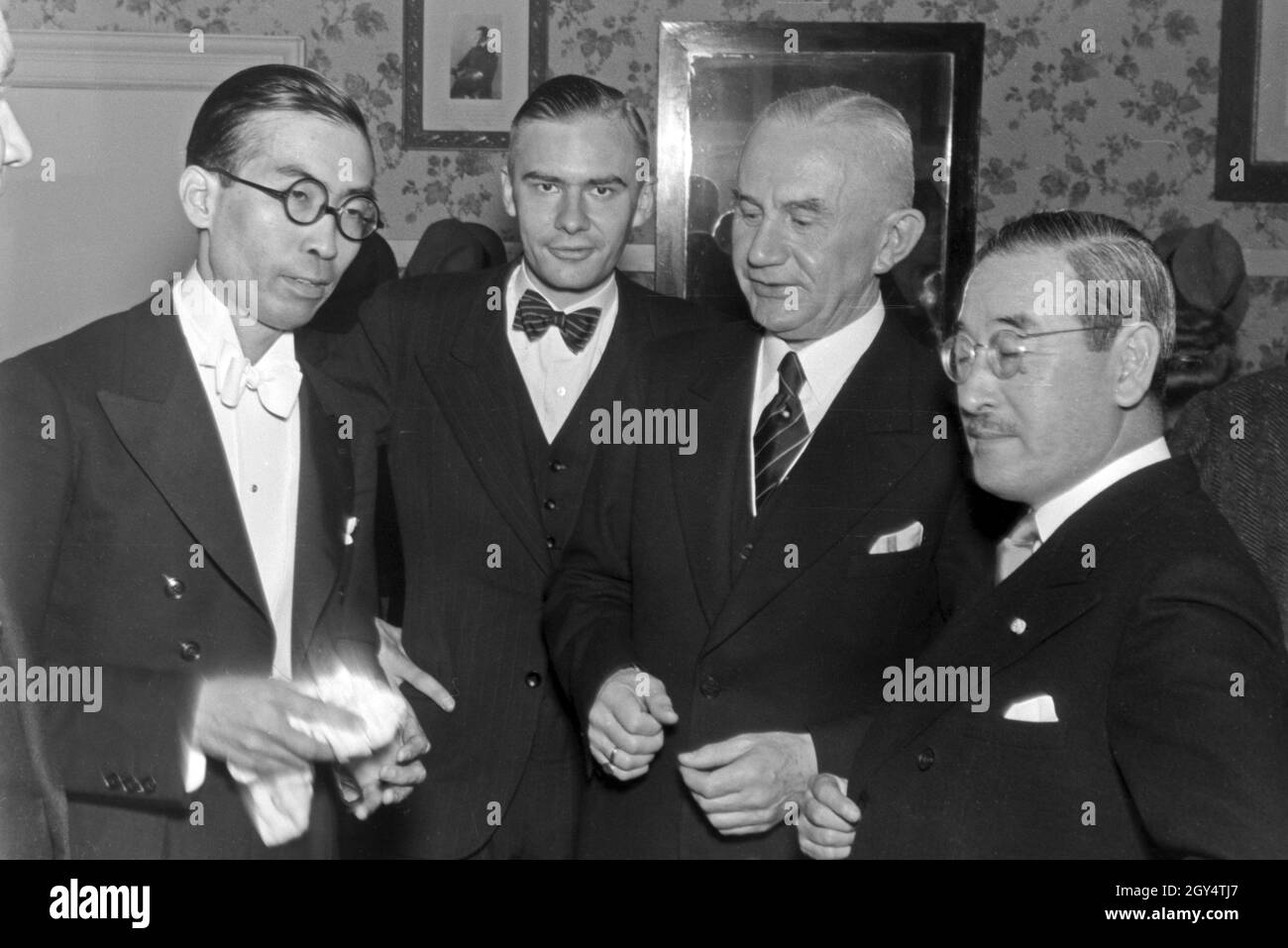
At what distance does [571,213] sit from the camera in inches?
62.3

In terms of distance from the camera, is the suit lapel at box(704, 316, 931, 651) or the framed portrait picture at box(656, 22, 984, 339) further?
the framed portrait picture at box(656, 22, 984, 339)

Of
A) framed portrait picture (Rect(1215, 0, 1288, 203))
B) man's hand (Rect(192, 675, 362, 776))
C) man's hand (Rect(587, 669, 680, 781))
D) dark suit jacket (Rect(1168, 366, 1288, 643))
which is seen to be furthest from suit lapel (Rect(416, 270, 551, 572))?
framed portrait picture (Rect(1215, 0, 1288, 203))

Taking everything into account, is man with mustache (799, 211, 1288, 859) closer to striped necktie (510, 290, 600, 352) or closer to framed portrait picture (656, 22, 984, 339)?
framed portrait picture (656, 22, 984, 339)

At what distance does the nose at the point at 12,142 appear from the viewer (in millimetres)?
1467

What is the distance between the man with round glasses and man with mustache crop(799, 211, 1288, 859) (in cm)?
66

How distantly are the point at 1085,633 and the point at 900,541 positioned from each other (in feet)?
1.03

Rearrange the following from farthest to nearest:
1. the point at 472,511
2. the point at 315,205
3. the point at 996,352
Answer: the point at 472,511, the point at 315,205, the point at 996,352

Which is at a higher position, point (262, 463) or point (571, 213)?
point (571, 213)

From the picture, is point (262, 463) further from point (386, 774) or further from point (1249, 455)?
point (1249, 455)

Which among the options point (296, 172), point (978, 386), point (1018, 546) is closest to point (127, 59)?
point (296, 172)

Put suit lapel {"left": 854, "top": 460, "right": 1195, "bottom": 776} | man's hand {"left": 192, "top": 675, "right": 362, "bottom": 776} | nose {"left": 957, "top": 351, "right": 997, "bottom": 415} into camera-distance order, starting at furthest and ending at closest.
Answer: man's hand {"left": 192, "top": 675, "right": 362, "bottom": 776} < nose {"left": 957, "top": 351, "right": 997, "bottom": 415} < suit lapel {"left": 854, "top": 460, "right": 1195, "bottom": 776}

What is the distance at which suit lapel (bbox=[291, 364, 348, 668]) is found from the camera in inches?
60.3

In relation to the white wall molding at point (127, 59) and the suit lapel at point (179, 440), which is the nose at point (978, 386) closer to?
the suit lapel at point (179, 440)
